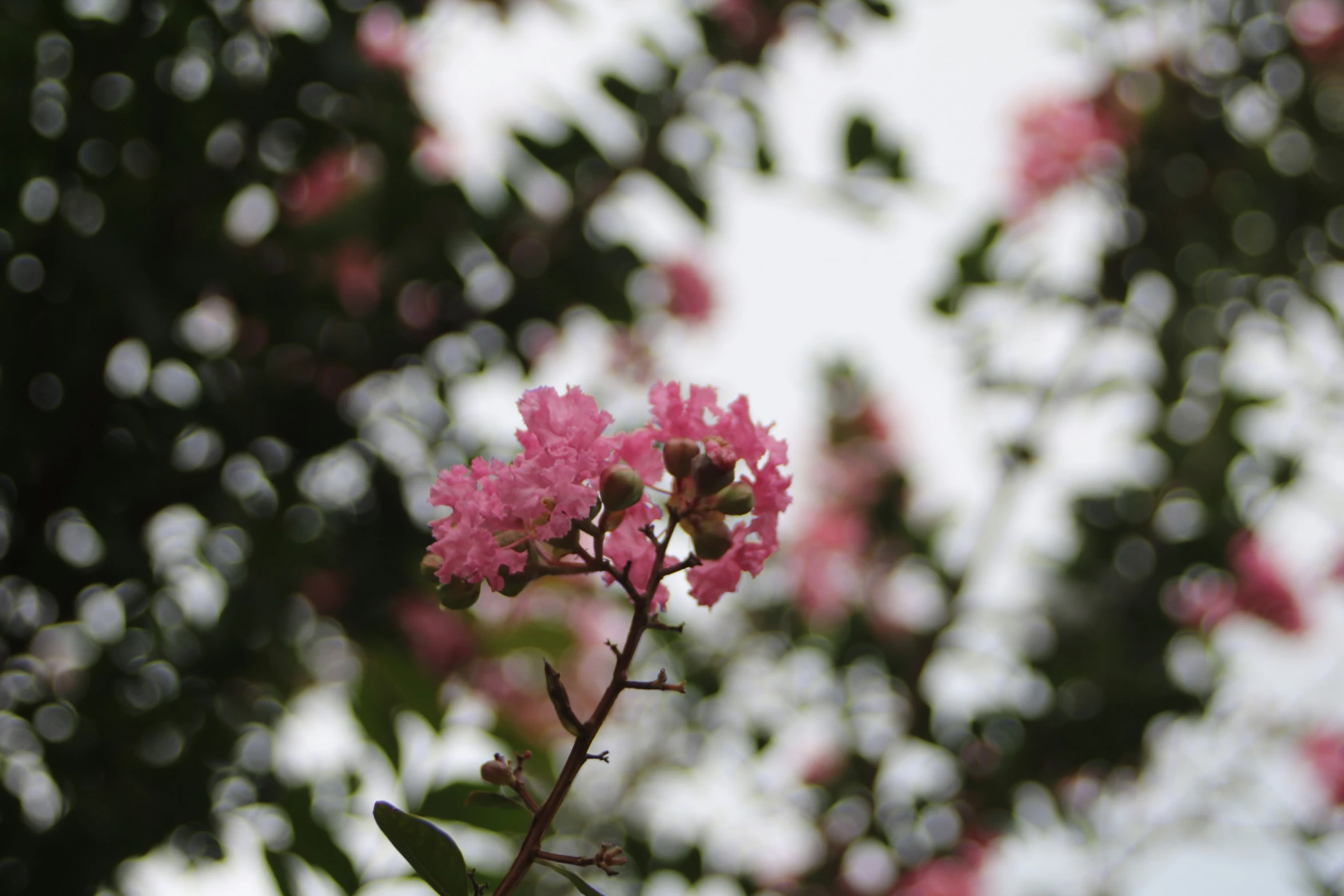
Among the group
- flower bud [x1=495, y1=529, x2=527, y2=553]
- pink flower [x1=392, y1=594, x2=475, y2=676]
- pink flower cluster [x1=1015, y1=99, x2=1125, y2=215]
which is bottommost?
flower bud [x1=495, y1=529, x2=527, y2=553]

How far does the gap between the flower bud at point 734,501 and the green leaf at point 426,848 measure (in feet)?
0.53

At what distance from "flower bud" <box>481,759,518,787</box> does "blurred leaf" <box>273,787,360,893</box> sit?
0.39 metres

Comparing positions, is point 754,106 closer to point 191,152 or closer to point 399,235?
point 399,235

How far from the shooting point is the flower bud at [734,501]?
43cm

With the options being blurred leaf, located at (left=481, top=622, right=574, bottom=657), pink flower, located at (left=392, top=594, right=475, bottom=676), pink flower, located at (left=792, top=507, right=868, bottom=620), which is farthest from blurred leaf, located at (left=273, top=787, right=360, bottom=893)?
pink flower, located at (left=792, top=507, right=868, bottom=620)

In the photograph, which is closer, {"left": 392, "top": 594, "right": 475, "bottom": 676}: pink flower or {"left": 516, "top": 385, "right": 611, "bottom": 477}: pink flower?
{"left": 516, "top": 385, "right": 611, "bottom": 477}: pink flower

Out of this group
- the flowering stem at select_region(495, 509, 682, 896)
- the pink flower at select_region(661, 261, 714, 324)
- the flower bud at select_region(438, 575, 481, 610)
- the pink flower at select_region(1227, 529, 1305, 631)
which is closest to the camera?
the flowering stem at select_region(495, 509, 682, 896)

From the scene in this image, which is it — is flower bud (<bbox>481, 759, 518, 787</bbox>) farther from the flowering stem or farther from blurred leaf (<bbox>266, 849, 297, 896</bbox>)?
blurred leaf (<bbox>266, 849, 297, 896</bbox>)

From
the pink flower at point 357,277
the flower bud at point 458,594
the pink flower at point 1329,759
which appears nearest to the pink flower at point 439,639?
the pink flower at point 357,277

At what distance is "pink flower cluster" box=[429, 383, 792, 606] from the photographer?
0.43 meters

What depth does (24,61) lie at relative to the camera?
97 cm

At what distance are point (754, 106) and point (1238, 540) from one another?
1.04 meters

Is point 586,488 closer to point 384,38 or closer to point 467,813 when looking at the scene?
point 467,813

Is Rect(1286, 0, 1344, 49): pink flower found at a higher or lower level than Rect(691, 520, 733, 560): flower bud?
higher
